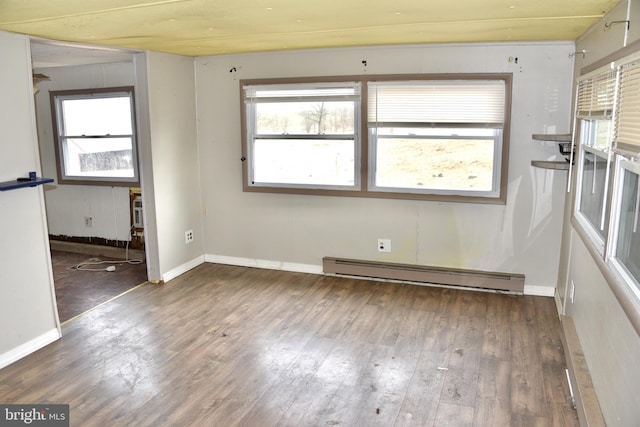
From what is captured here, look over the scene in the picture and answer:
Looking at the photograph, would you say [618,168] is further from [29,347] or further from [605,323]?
[29,347]

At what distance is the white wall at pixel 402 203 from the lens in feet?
13.7

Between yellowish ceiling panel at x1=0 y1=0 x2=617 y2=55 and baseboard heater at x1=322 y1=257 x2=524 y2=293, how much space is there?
6.72ft

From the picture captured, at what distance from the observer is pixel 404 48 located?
4.40 meters

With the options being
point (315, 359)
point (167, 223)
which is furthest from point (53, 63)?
point (315, 359)

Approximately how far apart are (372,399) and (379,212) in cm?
224

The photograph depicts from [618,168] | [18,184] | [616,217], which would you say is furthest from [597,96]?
[18,184]

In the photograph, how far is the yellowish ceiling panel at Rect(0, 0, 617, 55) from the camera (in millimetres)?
2578

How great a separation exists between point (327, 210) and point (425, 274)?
3.77 ft

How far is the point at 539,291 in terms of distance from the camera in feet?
14.4

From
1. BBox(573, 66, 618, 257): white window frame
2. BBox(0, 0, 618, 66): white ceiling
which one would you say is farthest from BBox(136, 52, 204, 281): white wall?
BBox(573, 66, 618, 257): white window frame

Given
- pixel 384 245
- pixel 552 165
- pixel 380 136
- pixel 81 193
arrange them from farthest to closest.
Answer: pixel 81 193 < pixel 384 245 < pixel 380 136 < pixel 552 165

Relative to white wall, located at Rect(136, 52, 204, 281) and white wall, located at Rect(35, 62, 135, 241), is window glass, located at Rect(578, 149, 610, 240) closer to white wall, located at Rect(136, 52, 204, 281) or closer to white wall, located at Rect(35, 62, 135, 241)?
white wall, located at Rect(136, 52, 204, 281)

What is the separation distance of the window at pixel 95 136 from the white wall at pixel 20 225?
7.34 ft

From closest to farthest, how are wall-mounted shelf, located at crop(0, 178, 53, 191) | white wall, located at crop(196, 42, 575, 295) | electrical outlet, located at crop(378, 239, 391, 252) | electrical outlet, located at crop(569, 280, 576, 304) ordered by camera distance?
wall-mounted shelf, located at crop(0, 178, 53, 191) → electrical outlet, located at crop(569, 280, 576, 304) → white wall, located at crop(196, 42, 575, 295) → electrical outlet, located at crop(378, 239, 391, 252)
